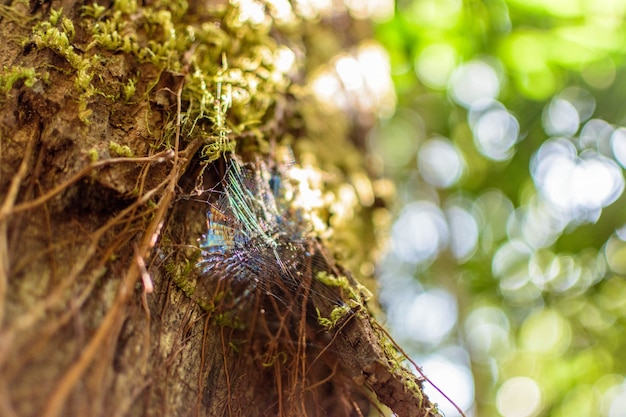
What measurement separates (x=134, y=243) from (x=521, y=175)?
274cm

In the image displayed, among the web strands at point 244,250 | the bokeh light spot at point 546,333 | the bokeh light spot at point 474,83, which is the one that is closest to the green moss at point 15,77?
the web strands at point 244,250

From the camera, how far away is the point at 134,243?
3.14ft

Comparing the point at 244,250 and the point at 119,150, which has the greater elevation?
the point at 119,150

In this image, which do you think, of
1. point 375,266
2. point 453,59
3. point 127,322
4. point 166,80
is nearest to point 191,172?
point 166,80

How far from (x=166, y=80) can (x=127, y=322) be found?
1.99 feet

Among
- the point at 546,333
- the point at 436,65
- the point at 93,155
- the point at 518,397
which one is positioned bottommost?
the point at 518,397

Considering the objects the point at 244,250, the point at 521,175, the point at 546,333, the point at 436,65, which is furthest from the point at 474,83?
the point at 244,250

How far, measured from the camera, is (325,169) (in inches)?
75.8

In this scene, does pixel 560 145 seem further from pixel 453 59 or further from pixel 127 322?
pixel 127 322

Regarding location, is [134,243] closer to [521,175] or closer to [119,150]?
[119,150]

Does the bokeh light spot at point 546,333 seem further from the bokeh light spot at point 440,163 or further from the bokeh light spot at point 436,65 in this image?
the bokeh light spot at point 436,65

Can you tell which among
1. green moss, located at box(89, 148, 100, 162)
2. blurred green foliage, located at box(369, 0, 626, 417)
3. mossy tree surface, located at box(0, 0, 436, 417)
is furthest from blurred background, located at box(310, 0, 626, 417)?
green moss, located at box(89, 148, 100, 162)

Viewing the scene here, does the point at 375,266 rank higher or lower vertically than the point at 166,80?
lower

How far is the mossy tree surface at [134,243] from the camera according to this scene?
79 centimetres
